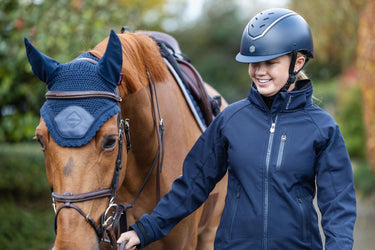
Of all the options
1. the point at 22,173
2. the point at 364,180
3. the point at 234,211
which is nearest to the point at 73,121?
the point at 234,211

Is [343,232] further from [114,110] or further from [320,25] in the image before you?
[320,25]

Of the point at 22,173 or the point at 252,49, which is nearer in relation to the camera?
the point at 252,49

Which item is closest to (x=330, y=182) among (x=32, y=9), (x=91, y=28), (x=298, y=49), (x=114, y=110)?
(x=298, y=49)

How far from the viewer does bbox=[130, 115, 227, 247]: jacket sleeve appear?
91.2 inches

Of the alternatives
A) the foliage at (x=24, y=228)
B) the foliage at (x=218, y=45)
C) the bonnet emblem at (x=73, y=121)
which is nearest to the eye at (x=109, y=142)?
the bonnet emblem at (x=73, y=121)

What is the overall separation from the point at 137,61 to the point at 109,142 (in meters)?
0.65

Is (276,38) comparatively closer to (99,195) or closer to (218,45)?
(99,195)

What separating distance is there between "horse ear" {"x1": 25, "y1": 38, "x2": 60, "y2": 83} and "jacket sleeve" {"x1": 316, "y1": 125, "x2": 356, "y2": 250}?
132cm

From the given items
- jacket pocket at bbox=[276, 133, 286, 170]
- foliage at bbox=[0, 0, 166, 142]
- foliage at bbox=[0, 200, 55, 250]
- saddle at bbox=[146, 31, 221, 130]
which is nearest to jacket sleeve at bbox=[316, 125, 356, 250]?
jacket pocket at bbox=[276, 133, 286, 170]

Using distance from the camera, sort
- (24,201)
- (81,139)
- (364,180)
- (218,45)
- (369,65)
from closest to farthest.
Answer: (81,139)
(369,65)
(24,201)
(364,180)
(218,45)

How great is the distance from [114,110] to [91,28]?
2.73 metres

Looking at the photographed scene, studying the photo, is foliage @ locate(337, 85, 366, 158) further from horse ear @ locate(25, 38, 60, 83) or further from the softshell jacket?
horse ear @ locate(25, 38, 60, 83)

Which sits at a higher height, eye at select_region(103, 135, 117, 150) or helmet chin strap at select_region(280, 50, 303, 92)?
helmet chin strap at select_region(280, 50, 303, 92)

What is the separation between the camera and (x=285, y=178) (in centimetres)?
204
